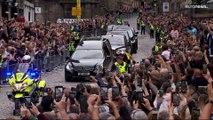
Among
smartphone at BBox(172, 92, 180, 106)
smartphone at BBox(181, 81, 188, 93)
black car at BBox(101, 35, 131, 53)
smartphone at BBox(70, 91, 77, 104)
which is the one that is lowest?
black car at BBox(101, 35, 131, 53)

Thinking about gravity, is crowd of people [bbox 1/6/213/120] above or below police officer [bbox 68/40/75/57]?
above

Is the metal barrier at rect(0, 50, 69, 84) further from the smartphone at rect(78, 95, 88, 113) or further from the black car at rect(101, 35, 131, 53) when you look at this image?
the smartphone at rect(78, 95, 88, 113)

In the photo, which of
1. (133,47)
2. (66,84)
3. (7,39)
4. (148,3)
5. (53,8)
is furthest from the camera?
(148,3)

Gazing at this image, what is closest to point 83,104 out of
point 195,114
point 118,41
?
point 195,114

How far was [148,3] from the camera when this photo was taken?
128 meters

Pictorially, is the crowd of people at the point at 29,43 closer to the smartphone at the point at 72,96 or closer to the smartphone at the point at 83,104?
the smartphone at the point at 72,96

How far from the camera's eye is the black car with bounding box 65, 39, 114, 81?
1068 inches

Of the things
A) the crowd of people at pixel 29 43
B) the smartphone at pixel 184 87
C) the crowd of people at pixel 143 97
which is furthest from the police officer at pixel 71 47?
the smartphone at pixel 184 87

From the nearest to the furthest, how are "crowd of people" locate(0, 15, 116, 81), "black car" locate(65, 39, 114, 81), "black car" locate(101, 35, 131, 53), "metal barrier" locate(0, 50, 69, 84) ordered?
"metal barrier" locate(0, 50, 69, 84) → "crowd of people" locate(0, 15, 116, 81) → "black car" locate(65, 39, 114, 81) → "black car" locate(101, 35, 131, 53)

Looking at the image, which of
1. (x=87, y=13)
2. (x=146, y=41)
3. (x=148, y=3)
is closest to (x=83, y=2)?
(x=87, y=13)

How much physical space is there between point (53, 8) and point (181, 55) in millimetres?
60895

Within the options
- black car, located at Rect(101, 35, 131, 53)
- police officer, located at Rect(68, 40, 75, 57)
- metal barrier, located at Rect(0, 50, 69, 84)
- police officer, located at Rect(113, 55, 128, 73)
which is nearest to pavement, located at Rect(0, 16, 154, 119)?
metal barrier, located at Rect(0, 50, 69, 84)

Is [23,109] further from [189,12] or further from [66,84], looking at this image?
[189,12]

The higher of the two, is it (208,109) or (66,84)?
(208,109)
